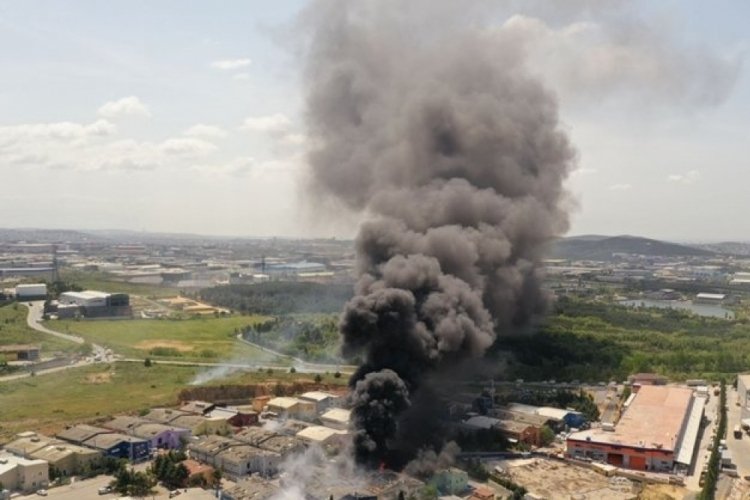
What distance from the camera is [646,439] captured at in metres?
25.8

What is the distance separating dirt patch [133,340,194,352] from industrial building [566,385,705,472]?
25306mm

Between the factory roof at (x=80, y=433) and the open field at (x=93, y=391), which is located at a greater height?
the factory roof at (x=80, y=433)

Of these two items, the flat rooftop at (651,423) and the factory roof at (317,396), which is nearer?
the flat rooftop at (651,423)

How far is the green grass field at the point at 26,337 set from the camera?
4301 centimetres

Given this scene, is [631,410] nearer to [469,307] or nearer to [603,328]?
[469,307]

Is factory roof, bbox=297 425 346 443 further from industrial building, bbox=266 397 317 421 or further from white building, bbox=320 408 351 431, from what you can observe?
industrial building, bbox=266 397 317 421

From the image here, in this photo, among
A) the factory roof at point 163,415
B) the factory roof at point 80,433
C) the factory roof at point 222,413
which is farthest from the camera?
the factory roof at point 222,413

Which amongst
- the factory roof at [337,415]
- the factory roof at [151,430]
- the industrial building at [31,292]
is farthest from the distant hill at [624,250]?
the factory roof at [151,430]

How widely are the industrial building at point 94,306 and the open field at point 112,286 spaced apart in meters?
11.2

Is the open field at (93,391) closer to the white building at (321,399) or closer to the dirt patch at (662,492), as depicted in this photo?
the white building at (321,399)

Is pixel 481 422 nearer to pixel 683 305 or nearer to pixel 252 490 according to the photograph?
pixel 252 490

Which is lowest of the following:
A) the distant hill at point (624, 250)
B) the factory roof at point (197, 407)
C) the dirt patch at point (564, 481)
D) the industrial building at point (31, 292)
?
the dirt patch at point (564, 481)

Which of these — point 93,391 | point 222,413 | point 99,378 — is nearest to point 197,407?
point 222,413

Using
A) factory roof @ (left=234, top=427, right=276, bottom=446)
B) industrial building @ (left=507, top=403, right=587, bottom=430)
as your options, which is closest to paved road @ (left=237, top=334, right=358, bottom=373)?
industrial building @ (left=507, top=403, right=587, bottom=430)
